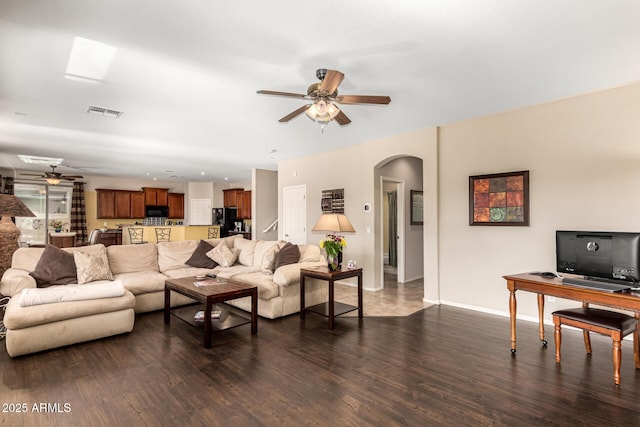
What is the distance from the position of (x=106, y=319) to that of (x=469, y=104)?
4830 millimetres

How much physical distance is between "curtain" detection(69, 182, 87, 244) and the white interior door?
21.8 ft

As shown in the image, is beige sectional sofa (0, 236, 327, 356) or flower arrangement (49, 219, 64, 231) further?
flower arrangement (49, 219, 64, 231)

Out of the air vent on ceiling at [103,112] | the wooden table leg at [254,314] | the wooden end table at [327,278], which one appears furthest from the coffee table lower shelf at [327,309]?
the air vent on ceiling at [103,112]

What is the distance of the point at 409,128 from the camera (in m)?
5.08

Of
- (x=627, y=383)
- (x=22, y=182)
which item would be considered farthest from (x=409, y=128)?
(x=22, y=182)

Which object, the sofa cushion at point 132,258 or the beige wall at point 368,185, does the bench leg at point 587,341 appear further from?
the sofa cushion at point 132,258

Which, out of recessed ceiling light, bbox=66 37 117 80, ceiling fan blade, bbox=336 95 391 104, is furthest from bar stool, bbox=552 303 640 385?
recessed ceiling light, bbox=66 37 117 80

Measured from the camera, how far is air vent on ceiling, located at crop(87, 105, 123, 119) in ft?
13.3

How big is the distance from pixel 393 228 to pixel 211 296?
6.08 metres

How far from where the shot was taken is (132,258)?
16.2 ft

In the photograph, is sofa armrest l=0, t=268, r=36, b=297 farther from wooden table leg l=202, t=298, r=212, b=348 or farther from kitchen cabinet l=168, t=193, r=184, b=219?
kitchen cabinet l=168, t=193, r=184, b=219

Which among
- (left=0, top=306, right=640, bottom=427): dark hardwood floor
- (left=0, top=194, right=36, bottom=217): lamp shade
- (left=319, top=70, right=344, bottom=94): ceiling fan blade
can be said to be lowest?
(left=0, top=306, right=640, bottom=427): dark hardwood floor

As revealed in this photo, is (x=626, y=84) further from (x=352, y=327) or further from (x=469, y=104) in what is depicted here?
(x=352, y=327)

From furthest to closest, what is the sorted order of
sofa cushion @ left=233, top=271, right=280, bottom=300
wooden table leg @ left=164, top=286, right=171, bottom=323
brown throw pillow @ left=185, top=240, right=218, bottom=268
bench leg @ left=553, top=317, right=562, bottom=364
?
brown throw pillow @ left=185, top=240, right=218, bottom=268 < sofa cushion @ left=233, top=271, right=280, bottom=300 < wooden table leg @ left=164, top=286, right=171, bottom=323 < bench leg @ left=553, top=317, right=562, bottom=364
